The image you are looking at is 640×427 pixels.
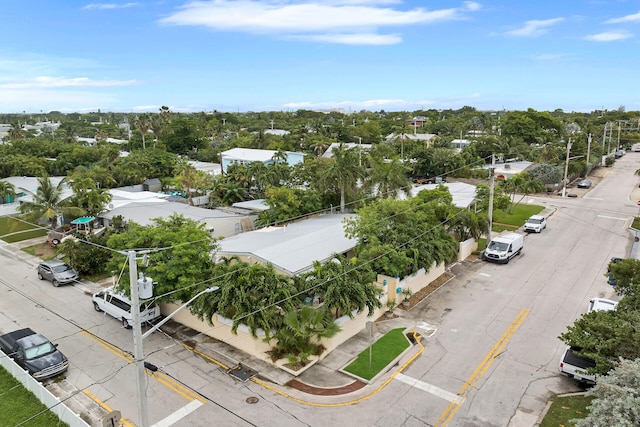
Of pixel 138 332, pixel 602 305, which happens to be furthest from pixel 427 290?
pixel 138 332

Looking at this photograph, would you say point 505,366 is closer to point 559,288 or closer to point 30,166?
point 559,288

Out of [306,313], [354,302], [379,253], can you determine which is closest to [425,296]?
[379,253]

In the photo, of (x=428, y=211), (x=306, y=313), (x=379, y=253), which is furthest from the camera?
(x=428, y=211)

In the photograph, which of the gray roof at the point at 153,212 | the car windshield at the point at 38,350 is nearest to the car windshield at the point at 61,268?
the gray roof at the point at 153,212

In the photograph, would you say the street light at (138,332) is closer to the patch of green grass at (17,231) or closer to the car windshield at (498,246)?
the car windshield at (498,246)

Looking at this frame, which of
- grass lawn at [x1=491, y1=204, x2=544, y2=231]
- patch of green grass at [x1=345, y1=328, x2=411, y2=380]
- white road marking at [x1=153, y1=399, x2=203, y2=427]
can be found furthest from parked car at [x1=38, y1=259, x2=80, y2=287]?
grass lawn at [x1=491, y1=204, x2=544, y2=231]

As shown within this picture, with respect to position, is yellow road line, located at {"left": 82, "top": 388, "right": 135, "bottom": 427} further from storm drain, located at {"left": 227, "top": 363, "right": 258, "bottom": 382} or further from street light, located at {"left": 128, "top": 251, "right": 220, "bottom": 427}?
storm drain, located at {"left": 227, "top": 363, "right": 258, "bottom": 382}

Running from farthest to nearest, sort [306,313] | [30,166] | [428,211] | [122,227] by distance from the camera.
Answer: [30,166]
[122,227]
[428,211]
[306,313]
